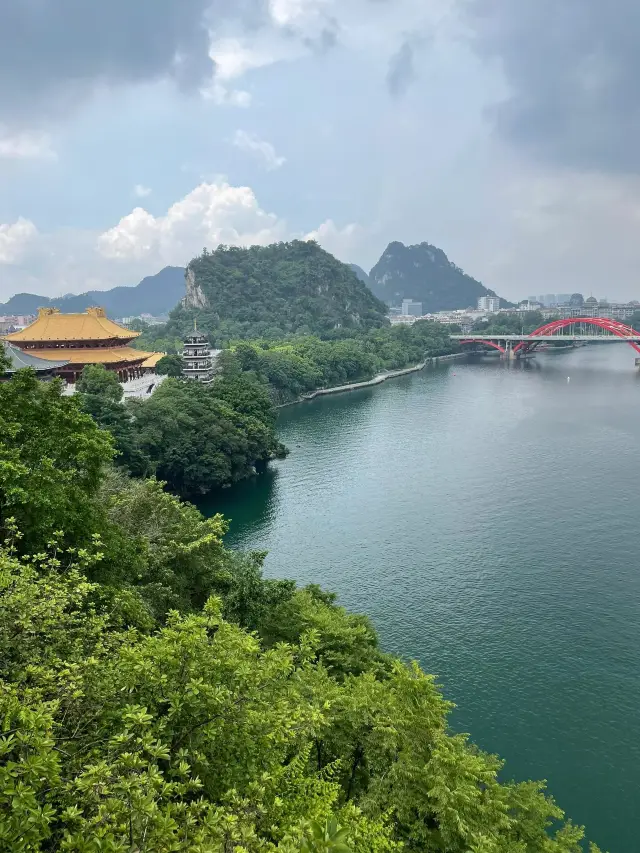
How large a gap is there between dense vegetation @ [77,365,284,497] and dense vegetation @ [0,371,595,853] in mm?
12033

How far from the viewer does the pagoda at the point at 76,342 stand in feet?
101

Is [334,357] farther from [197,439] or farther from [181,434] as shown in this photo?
[181,434]

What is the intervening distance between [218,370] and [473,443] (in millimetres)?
18513

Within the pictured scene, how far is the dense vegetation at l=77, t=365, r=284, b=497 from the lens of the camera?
21.4 meters

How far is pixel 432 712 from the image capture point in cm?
619

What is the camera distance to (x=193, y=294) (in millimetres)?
93875

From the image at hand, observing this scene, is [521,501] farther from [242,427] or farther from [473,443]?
[242,427]

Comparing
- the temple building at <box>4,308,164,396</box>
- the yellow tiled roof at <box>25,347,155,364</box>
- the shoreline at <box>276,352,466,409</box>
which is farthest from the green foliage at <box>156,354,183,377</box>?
the shoreline at <box>276,352,466,409</box>

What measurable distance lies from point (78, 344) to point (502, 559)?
24.3 metres

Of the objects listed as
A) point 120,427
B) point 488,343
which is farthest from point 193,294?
point 120,427

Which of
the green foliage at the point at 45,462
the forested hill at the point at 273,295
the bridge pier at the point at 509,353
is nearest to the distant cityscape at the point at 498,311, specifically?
the forested hill at the point at 273,295

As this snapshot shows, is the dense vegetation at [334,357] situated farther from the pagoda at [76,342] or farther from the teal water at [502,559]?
the pagoda at [76,342]

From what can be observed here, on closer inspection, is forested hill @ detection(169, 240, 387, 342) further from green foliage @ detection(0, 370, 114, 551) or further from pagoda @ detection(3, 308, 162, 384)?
green foliage @ detection(0, 370, 114, 551)

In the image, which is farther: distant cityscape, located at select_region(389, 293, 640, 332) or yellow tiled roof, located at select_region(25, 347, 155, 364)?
distant cityscape, located at select_region(389, 293, 640, 332)
